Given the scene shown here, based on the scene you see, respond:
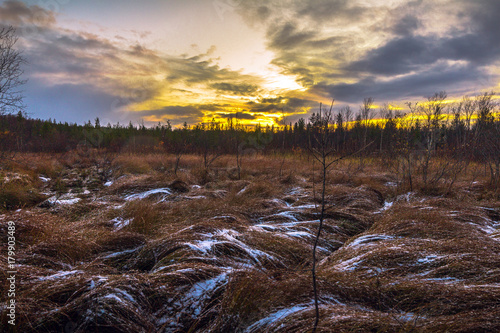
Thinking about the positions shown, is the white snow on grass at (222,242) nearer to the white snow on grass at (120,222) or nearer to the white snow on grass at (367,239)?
the white snow on grass at (367,239)

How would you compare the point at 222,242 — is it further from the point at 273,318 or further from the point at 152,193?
the point at 152,193

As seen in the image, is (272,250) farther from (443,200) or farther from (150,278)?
(443,200)

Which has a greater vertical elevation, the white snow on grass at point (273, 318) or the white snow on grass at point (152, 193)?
the white snow on grass at point (273, 318)

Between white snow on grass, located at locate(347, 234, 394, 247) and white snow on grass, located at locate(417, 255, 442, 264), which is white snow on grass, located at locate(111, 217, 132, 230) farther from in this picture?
white snow on grass, located at locate(417, 255, 442, 264)

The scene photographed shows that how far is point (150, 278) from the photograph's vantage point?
206 cm

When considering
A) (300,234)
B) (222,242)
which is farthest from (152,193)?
(300,234)

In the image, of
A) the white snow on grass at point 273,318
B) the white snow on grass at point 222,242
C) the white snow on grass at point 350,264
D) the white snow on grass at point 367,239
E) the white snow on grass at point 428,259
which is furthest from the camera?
the white snow on grass at point 367,239

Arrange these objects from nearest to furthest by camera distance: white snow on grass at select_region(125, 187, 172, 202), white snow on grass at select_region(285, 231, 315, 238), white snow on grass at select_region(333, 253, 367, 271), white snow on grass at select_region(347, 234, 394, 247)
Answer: white snow on grass at select_region(333, 253, 367, 271) → white snow on grass at select_region(347, 234, 394, 247) → white snow on grass at select_region(285, 231, 315, 238) → white snow on grass at select_region(125, 187, 172, 202)

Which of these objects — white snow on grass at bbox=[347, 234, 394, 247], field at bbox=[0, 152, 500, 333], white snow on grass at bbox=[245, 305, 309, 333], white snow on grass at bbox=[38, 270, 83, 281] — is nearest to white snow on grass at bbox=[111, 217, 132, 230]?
field at bbox=[0, 152, 500, 333]

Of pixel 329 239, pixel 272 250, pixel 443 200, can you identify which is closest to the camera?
pixel 272 250

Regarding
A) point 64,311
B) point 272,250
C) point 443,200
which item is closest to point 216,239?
point 272,250

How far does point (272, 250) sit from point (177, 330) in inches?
59.0

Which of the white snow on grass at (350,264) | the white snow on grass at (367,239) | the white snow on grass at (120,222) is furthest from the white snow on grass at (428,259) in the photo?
the white snow on grass at (120,222)

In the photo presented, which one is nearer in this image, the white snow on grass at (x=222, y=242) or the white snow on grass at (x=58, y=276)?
the white snow on grass at (x=58, y=276)
